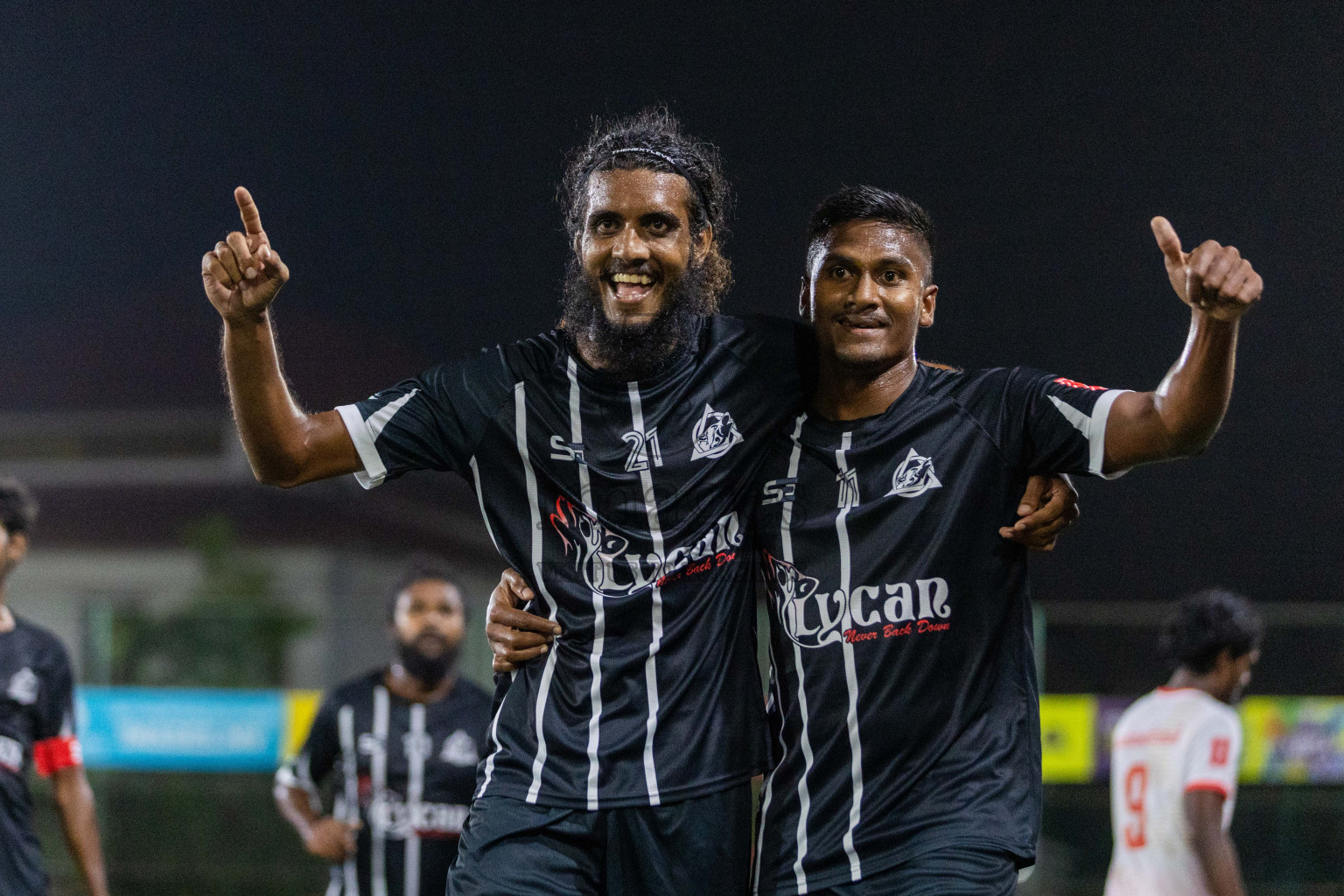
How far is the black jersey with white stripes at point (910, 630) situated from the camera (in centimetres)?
265

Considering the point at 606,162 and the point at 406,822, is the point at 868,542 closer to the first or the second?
the point at 606,162

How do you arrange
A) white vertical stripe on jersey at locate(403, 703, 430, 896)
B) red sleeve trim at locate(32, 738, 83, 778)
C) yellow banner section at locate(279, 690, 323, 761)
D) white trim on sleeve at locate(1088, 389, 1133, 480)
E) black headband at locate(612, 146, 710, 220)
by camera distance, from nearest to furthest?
white trim on sleeve at locate(1088, 389, 1133, 480), black headband at locate(612, 146, 710, 220), red sleeve trim at locate(32, 738, 83, 778), white vertical stripe on jersey at locate(403, 703, 430, 896), yellow banner section at locate(279, 690, 323, 761)

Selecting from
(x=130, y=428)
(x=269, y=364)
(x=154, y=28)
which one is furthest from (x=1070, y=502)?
(x=130, y=428)

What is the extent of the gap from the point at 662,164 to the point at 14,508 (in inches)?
128

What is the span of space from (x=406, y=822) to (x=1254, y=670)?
6.29 meters

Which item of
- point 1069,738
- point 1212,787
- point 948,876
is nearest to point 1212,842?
point 1212,787

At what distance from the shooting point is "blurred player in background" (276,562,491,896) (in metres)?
5.07

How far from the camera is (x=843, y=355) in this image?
281 centimetres

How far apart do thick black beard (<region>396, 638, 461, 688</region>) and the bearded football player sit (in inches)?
102

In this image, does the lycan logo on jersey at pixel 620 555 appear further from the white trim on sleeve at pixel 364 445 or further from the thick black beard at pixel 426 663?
the thick black beard at pixel 426 663

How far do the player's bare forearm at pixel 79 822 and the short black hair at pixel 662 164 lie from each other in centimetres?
300

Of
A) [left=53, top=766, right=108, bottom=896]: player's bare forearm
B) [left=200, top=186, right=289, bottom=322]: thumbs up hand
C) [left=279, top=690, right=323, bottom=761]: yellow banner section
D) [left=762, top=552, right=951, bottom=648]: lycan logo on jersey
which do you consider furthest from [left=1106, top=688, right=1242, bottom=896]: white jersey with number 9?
[left=279, top=690, right=323, bottom=761]: yellow banner section

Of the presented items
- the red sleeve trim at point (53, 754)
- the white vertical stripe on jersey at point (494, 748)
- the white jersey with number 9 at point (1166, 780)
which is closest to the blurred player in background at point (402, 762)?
the red sleeve trim at point (53, 754)

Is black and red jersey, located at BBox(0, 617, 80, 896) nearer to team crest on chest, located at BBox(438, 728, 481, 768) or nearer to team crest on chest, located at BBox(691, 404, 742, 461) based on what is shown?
team crest on chest, located at BBox(438, 728, 481, 768)
